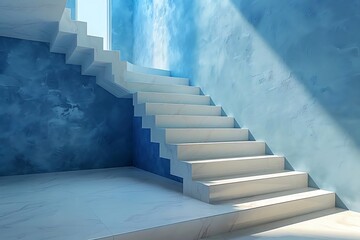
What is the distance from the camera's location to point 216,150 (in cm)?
268

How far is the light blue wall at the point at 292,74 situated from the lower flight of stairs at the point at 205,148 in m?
0.16

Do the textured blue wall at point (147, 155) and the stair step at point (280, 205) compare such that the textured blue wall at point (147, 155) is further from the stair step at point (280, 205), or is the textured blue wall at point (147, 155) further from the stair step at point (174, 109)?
the stair step at point (280, 205)

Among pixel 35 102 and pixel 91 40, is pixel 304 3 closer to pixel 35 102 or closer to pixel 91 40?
pixel 91 40

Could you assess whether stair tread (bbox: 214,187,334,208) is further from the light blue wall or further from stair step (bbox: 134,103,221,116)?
stair step (bbox: 134,103,221,116)

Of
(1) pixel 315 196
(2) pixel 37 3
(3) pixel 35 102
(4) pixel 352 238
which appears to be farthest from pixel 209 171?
(3) pixel 35 102

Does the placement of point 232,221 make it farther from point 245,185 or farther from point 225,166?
point 225,166

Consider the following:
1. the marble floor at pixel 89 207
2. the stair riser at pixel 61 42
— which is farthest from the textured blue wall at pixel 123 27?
the marble floor at pixel 89 207

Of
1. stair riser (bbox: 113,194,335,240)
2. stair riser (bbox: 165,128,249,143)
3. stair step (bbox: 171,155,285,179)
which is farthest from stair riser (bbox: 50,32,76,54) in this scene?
stair riser (bbox: 113,194,335,240)

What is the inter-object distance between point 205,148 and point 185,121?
0.51m

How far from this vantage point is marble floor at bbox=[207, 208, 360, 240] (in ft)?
5.78

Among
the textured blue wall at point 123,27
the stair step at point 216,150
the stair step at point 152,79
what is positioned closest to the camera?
the stair step at point 216,150

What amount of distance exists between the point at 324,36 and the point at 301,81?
0.41 metres

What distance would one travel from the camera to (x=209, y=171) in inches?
93.0

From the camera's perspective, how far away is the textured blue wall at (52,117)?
3508 mm
